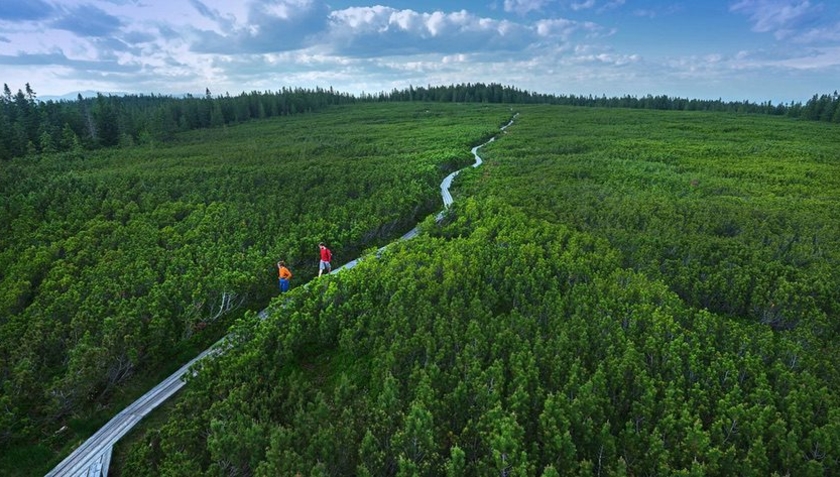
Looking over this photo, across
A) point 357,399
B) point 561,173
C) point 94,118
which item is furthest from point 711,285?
point 94,118

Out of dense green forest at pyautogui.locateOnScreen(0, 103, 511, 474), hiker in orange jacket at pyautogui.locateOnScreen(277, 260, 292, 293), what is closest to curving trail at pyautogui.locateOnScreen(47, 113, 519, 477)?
dense green forest at pyautogui.locateOnScreen(0, 103, 511, 474)

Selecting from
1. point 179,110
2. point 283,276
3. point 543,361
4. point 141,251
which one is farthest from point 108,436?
point 179,110

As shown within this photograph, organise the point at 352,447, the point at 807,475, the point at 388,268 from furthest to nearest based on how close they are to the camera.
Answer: the point at 388,268 < the point at 352,447 < the point at 807,475

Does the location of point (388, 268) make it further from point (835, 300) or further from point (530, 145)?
point (530, 145)

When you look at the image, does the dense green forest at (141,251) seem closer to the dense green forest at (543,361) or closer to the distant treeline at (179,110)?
the dense green forest at (543,361)

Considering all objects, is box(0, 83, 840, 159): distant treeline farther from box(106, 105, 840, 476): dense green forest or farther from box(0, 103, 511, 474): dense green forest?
box(106, 105, 840, 476): dense green forest

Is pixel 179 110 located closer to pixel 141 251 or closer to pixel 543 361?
pixel 141 251
